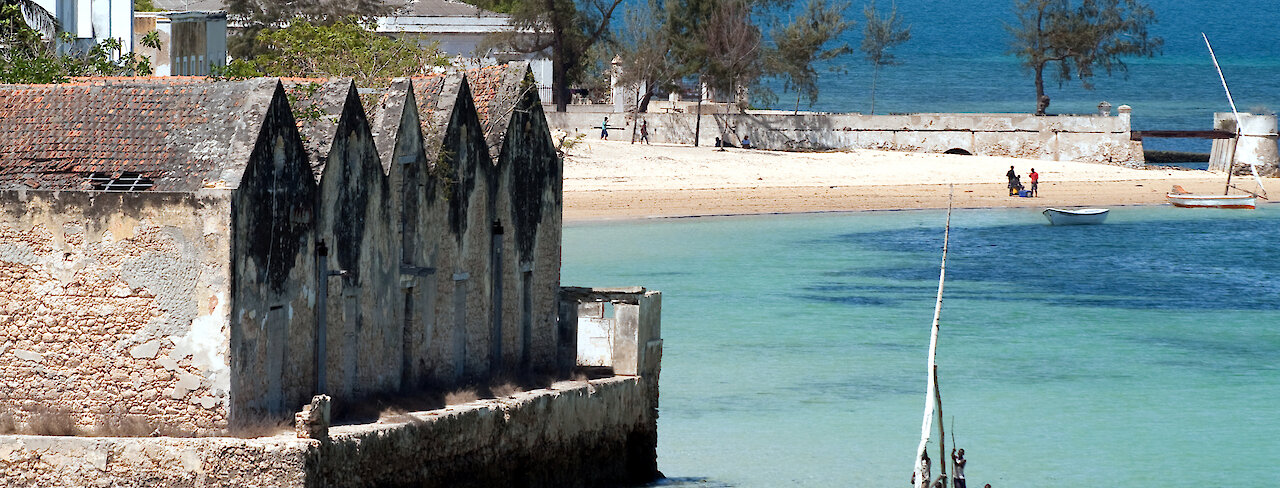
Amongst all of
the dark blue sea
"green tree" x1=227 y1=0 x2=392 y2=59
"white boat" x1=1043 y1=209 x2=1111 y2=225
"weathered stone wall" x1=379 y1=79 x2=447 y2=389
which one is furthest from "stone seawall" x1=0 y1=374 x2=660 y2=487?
the dark blue sea

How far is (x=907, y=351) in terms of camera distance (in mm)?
35688

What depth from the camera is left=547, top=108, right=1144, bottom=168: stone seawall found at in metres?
68.7

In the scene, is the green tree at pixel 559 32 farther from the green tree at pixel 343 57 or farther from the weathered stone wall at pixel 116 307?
the weathered stone wall at pixel 116 307

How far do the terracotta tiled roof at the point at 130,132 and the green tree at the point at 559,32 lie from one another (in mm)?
51260

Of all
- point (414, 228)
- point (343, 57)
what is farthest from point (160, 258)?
point (343, 57)

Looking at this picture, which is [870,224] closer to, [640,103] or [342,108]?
[640,103]

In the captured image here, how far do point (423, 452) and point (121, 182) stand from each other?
11.9 ft

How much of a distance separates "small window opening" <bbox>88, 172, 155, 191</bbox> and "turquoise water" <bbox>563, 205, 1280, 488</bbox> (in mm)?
9501

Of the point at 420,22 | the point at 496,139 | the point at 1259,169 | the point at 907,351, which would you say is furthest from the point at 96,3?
the point at 1259,169

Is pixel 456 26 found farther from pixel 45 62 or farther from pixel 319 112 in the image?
pixel 319 112

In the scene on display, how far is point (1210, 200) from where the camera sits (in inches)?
2491

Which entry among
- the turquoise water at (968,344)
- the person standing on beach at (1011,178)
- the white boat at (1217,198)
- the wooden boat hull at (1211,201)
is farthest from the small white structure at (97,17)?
the wooden boat hull at (1211,201)

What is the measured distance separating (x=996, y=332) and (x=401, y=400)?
2217 cm

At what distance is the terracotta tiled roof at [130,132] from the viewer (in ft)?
53.4
